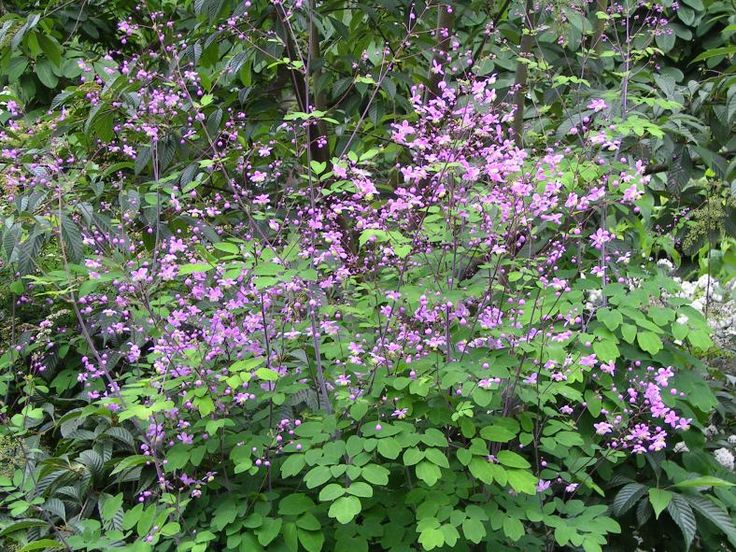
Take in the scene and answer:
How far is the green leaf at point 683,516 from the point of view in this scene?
2.37m

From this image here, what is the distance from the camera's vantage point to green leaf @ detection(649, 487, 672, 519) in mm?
2362

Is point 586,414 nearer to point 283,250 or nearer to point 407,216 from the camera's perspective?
point 407,216

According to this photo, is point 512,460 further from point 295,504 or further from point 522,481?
point 295,504

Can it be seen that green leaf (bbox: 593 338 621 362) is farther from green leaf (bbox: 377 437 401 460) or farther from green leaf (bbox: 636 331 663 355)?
green leaf (bbox: 377 437 401 460)

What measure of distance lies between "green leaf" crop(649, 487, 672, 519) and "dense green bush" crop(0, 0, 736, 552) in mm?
15

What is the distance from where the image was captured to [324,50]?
11.9 feet

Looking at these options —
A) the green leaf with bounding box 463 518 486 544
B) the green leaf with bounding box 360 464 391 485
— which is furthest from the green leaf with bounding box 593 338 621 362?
the green leaf with bounding box 360 464 391 485

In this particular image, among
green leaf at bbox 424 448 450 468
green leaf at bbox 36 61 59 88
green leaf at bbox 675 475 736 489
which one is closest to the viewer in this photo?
green leaf at bbox 424 448 450 468

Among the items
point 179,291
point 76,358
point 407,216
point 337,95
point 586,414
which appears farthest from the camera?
point 76,358

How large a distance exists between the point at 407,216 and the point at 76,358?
1.80 m

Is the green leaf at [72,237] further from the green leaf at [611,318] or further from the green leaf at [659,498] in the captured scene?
the green leaf at [659,498]

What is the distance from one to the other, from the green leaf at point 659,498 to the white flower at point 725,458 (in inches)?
23.5

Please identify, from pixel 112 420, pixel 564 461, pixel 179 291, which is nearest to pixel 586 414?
pixel 564 461

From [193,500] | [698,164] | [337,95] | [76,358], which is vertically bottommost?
[76,358]
